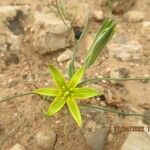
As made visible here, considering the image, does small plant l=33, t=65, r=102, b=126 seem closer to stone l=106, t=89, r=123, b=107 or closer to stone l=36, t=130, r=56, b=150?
stone l=36, t=130, r=56, b=150

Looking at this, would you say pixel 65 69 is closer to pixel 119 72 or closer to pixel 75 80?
pixel 119 72

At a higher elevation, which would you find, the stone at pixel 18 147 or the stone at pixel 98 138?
the stone at pixel 18 147

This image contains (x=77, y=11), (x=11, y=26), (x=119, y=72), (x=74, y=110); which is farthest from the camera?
(x=77, y=11)

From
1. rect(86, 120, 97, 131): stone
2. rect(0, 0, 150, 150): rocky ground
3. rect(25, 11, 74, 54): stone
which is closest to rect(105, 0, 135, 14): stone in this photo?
rect(0, 0, 150, 150): rocky ground

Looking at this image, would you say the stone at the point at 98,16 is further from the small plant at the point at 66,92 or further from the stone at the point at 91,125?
the small plant at the point at 66,92

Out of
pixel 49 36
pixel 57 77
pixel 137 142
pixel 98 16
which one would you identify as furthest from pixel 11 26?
pixel 137 142

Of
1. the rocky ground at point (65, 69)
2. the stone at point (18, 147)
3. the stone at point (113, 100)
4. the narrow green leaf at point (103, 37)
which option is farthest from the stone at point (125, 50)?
the stone at point (18, 147)

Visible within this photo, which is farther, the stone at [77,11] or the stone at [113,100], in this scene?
the stone at [77,11]
